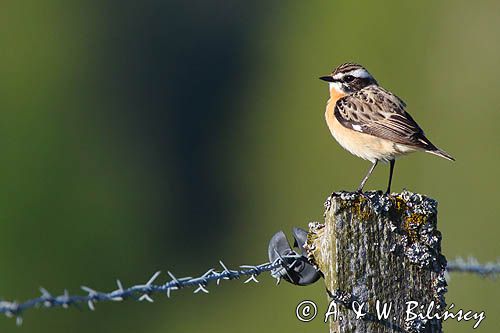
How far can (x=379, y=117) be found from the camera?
8.91 meters

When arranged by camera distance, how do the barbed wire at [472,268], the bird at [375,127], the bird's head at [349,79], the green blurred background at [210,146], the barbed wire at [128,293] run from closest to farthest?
the barbed wire at [128,293]
the barbed wire at [472,268]
the bird at [375,127]
the bird's head at [349,79]
the green blurred background at [210,146]

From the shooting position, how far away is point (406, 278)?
17.6 ft

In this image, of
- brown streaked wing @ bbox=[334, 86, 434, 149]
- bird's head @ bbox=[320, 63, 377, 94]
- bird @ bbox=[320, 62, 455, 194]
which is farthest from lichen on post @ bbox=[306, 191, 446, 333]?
Result: bird's head @ bbox=[320, 63, 377, 94]

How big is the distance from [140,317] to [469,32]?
13.3 meters

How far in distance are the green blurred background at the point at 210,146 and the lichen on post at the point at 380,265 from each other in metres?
12.2

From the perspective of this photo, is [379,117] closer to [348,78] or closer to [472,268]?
[348,78]

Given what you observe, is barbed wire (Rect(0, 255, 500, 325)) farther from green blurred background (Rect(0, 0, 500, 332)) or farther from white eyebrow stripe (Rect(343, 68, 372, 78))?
green blurred background (Rect(0, 0, 500, 332))

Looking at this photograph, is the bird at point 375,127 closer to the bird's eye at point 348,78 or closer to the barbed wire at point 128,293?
the bird's eye at point 348,78

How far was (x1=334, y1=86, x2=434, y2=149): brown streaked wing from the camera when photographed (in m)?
8.70

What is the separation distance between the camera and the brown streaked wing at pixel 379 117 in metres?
8.70

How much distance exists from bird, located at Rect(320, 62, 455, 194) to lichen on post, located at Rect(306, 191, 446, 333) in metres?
3.09

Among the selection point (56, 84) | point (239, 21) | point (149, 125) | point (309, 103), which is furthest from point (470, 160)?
point (239, 21)

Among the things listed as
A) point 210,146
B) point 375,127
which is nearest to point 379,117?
point 375,127

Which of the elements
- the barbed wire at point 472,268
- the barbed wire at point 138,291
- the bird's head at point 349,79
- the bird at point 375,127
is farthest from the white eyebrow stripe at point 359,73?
the barbed wire at point 138,291
